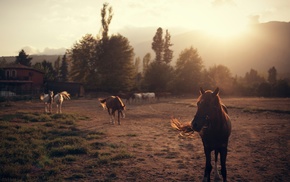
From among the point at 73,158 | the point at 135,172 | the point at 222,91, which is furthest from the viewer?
the point at 222,91

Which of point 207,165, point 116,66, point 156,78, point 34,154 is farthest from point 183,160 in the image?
point 156,78

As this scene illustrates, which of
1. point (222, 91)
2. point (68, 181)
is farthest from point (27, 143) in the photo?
point (222, 91)

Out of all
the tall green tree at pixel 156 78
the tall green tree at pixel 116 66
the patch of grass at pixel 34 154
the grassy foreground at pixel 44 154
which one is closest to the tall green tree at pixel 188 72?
the tall green tree at pixel 156 78

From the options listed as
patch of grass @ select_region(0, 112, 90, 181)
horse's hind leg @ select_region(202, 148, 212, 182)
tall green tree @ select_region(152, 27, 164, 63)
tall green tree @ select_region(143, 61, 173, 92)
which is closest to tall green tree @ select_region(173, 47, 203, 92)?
tall green tree @ select_region(143, 61, 173, 92)

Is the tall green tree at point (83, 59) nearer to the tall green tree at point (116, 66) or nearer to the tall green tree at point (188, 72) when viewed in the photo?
the tall green tree at point (116, 66)

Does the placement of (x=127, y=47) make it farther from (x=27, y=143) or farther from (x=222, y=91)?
(x=27, y=143)

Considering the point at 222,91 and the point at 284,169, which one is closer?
the point at 284,169

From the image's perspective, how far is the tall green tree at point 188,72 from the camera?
6788 centimetres

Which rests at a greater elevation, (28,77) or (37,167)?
(28,77)

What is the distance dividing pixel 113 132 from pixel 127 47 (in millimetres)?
50004

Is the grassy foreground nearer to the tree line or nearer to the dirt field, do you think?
the dirt field

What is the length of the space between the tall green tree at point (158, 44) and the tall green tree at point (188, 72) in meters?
8.79

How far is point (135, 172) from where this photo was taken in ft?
22.6

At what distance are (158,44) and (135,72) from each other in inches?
826
